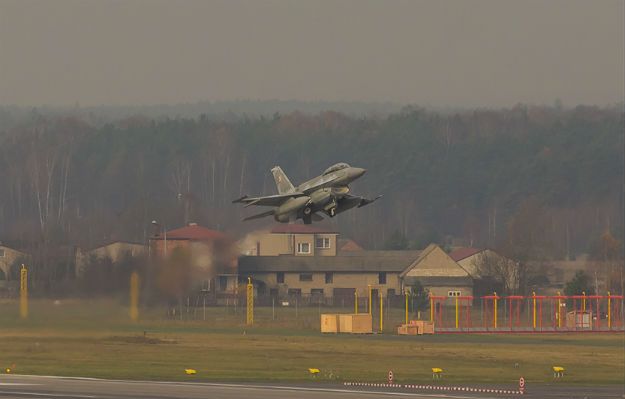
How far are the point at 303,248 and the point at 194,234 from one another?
3655 cm

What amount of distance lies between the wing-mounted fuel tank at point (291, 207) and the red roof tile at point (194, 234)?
457 inches

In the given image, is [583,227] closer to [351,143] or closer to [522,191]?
[522,191]

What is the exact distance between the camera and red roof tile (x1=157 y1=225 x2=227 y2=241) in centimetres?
8250

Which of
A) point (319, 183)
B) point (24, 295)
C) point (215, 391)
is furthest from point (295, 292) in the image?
point (215, 391)

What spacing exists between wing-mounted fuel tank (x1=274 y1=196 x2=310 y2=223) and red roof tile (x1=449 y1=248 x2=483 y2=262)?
2830 inches

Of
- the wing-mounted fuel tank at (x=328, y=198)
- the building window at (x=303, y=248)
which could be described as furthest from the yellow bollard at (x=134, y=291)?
the building window at (x=303, y=248)

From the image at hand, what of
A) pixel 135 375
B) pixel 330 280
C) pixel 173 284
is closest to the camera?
pixel 135 375

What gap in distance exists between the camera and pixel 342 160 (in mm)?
168000

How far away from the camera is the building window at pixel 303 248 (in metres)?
118

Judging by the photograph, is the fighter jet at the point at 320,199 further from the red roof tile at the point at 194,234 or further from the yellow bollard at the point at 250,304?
the yellow bollard at the point at 250,304

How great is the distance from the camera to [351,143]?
17375cm

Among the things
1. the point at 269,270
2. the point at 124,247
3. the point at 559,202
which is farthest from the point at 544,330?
the point at 559,202

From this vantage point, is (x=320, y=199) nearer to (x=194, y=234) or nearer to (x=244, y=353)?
(x=194, y=234)

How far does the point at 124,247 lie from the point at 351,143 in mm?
93740
